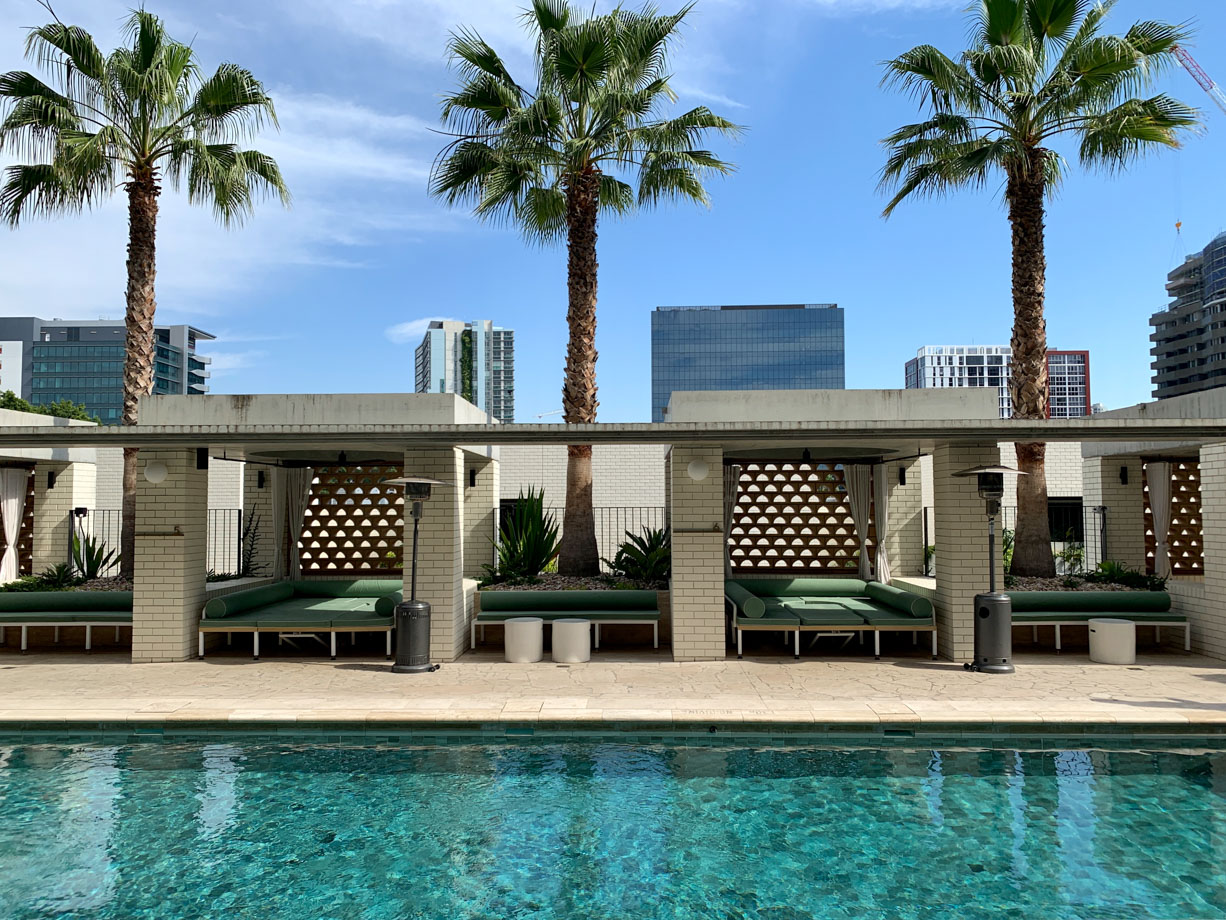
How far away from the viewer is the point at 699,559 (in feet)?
30.1

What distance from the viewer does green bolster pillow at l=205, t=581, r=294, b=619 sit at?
Result: 9.38 m

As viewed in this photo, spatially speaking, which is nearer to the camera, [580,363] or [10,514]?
[580,363]

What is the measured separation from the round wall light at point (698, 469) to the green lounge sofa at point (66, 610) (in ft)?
A: 22.3

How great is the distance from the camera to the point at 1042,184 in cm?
1081

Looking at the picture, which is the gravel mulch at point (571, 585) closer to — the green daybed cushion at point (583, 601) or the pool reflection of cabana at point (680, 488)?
the green daybed cushion at point (583, 601)

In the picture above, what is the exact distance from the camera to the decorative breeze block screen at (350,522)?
1230 cm

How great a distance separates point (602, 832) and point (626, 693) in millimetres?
2567

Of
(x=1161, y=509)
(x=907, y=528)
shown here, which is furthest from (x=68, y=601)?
(x=1161, y=509)

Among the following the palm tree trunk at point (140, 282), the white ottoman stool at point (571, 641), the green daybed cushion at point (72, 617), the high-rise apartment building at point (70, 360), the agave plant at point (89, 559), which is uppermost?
the high-rise apartment building at point (70, 360)

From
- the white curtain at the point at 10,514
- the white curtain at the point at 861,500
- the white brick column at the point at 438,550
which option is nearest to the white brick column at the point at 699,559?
the white brick column at the point at 438,550

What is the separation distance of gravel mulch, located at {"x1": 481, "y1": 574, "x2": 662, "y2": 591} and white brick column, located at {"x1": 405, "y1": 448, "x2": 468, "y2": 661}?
1321 millimetres

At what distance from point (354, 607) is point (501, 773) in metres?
5.44

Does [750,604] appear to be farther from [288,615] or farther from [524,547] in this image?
[288,615]

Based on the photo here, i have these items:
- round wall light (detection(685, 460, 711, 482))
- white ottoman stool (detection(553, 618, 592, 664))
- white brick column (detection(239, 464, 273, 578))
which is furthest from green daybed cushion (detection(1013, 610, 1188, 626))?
white brick column (detection(239, 464, 273, 578))
